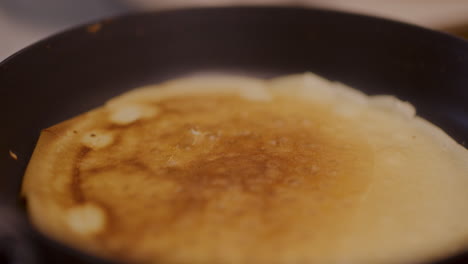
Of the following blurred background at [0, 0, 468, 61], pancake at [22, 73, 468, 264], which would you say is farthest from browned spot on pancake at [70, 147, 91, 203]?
blurred background at [0, 0, 468, 61]

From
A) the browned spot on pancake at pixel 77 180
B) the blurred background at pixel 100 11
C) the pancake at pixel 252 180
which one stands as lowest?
the browned spot on pancake at pixel 77 180

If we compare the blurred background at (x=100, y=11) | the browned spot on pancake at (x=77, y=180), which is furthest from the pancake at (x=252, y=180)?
the blurred background at (x=100, y=11)

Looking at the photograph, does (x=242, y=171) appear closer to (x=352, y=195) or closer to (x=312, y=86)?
(x=352, y=195)

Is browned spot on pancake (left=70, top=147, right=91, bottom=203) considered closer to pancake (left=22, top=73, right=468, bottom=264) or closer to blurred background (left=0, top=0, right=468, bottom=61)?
pancake (left=22, top=73, right=468, bottom=264)

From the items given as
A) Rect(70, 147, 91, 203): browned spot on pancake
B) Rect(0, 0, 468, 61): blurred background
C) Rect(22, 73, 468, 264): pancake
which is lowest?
Rect(70, 147, 91, 203): browned spot on pancake


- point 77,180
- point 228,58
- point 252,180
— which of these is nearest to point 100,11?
point 228,58

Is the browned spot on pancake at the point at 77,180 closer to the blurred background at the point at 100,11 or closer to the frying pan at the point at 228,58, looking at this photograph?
the frying pan at the point at 228,58
